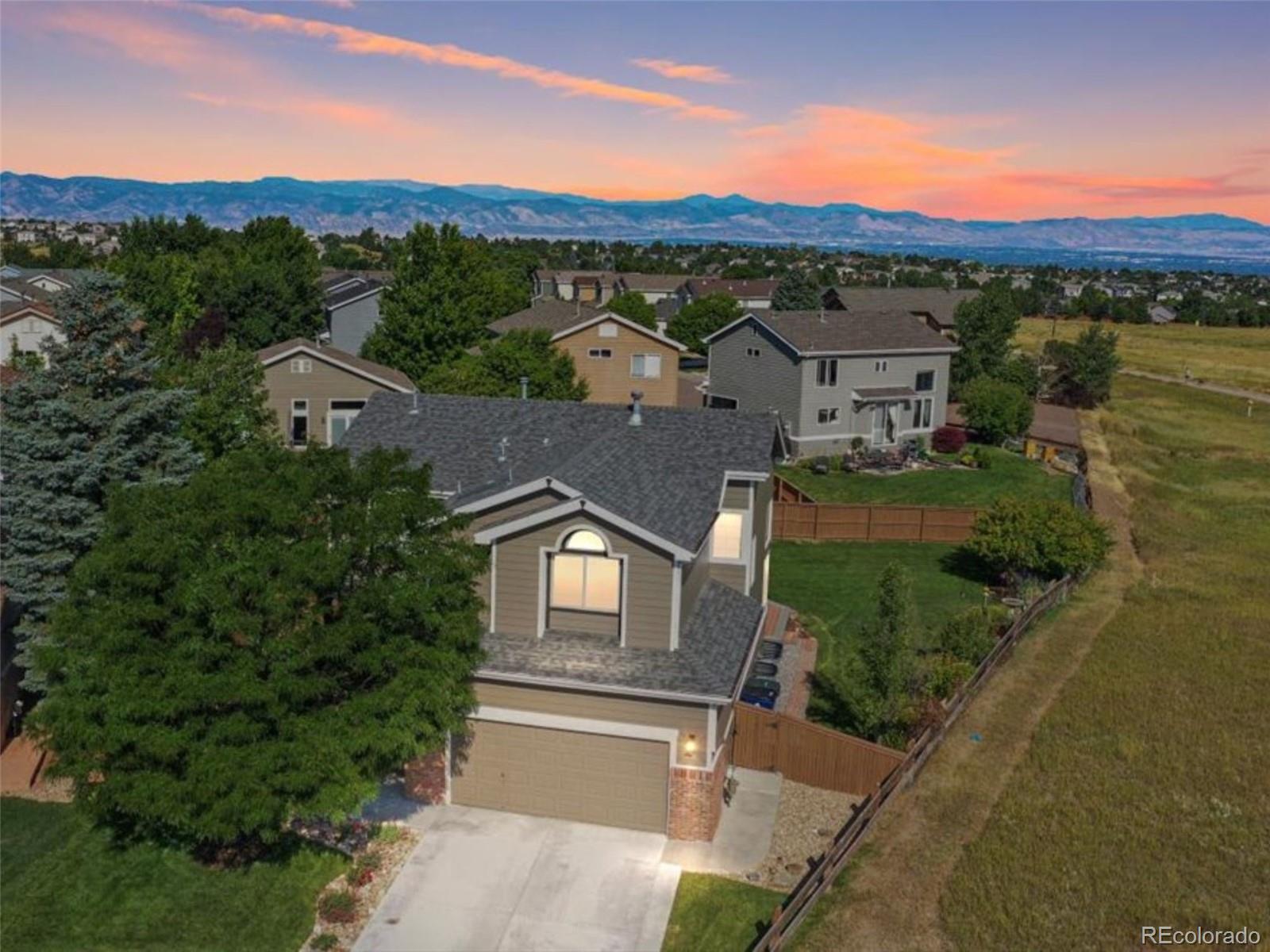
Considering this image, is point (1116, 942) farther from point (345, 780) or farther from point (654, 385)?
point (654, 385)

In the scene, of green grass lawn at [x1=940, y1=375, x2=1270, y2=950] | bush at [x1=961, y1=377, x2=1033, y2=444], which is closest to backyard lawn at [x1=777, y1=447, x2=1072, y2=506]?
bush at [x1=961, y1=377, x2=1033, y2=444]

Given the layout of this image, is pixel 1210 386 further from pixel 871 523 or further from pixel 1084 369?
pixel 871 523

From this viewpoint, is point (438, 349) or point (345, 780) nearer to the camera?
point (345, 780)

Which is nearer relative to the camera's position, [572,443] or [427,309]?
[572,443]

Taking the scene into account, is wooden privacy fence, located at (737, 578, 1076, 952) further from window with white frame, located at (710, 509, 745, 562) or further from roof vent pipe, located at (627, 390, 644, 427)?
roof vent pipe, located at (627, 390, 644, 427)

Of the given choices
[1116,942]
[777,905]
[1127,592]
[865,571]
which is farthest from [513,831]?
[1127,592]

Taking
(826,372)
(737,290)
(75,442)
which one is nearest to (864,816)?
(75,442)

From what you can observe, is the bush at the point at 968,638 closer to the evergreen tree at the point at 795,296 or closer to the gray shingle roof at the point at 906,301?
the gray shingle roof at the point at 906,301
